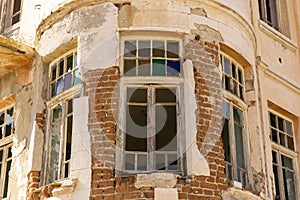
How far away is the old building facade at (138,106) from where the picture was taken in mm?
8984

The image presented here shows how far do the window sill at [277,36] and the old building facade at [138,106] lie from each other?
0.90 meters

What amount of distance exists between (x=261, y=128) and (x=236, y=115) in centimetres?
101

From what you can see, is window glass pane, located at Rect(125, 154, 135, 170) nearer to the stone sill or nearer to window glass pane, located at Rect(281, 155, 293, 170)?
the stone sill

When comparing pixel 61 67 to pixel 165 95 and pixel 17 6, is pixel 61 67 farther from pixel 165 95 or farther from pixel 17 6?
pixel 17 6

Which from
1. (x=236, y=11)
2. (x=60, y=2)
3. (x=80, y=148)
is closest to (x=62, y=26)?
(x=60, y=2)

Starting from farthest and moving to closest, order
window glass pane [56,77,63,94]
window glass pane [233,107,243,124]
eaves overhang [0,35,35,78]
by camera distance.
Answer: eaves overhang [0,35,35,78], window glass pane [233,107,243,124], window glass pane [56,77,63,94]

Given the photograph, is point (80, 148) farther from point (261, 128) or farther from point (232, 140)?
point (261, 128)

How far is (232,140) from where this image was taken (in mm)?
9844

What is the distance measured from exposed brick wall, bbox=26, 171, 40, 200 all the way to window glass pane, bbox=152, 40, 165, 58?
274 cm

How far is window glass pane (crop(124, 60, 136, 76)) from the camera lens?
31.4 ft

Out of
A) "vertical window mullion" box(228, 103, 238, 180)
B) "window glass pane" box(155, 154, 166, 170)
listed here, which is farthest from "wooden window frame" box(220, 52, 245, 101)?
"window glass pane" box(155, 154, 166, 170)

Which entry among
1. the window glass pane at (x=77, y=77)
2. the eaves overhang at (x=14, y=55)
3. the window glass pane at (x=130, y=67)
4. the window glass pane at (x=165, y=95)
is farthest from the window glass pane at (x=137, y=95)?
the eaves overhang at (x=14, y=55)

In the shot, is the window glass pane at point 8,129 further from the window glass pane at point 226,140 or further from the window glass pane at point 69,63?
the window glass pane at point 226,140

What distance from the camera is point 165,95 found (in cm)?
946
